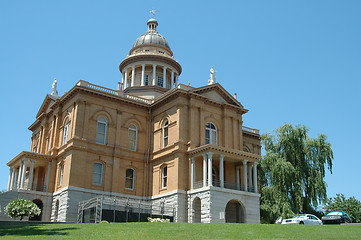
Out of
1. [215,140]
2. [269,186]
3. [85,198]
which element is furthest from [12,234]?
[269,186]

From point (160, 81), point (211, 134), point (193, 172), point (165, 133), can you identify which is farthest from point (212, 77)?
point (193, 172)

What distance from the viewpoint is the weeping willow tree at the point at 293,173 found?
133 ft

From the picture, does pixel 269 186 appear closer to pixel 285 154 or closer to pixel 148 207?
pixel 285 154

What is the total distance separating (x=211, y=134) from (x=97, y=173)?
11.6m

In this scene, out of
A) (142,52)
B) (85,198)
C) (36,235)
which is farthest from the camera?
(142,52)

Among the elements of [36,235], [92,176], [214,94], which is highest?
[214,94]

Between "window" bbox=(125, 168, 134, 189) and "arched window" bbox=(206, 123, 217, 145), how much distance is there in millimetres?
7992

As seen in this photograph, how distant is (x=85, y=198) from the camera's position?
36.7 m

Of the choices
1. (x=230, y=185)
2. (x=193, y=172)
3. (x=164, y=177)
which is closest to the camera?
(x=193, y=172)

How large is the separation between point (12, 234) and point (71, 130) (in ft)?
60.1

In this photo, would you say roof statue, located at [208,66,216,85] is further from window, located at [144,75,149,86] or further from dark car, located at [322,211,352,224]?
dark car, located at [322,211,352,224]

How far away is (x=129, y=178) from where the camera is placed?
1591 inches

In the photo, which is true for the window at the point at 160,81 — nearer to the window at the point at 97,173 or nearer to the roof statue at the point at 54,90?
the roof statue at the point at 54,90

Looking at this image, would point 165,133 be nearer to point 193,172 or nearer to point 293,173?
point 193,172
